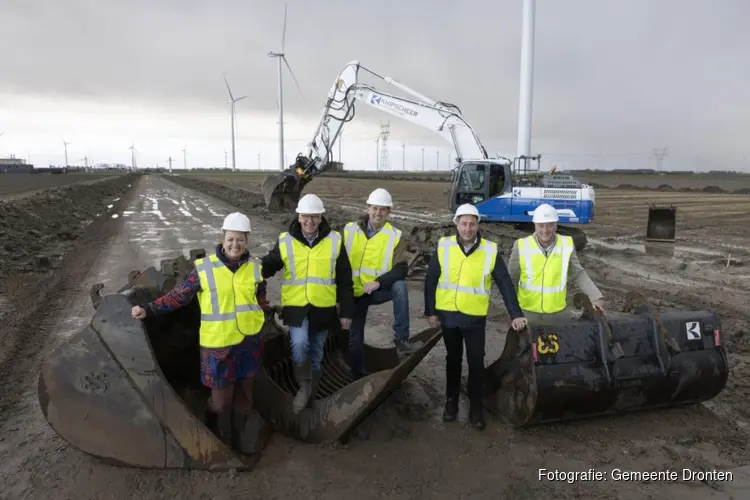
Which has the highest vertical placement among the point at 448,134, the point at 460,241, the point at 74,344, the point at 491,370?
the point at 448,134

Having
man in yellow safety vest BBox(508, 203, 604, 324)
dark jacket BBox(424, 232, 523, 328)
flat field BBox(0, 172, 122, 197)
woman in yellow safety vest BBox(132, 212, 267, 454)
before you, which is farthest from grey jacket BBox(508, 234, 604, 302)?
flat field BBox(0, 172, 122, 197)

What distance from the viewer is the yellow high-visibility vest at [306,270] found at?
4262 mm

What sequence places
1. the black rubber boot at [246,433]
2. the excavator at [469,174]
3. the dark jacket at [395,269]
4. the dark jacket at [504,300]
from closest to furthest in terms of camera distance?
the black rubber boot at [246,433]
the dark jacket at [504,300]
the dark jacket at [395,269]
the excavator at [469,174]

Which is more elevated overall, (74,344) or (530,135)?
(530,135)

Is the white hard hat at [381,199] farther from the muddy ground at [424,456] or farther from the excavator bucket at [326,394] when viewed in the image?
the muddy ground at [424,456]

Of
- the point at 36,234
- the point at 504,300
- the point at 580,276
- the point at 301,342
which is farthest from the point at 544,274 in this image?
the point at 36,234

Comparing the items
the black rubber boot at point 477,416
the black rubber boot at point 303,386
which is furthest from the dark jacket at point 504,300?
the black rubber boot at point 303,386

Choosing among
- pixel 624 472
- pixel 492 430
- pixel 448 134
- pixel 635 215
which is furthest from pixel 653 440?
pixel 635 215

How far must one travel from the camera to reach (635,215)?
23.9m

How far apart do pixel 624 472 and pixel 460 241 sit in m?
2.04

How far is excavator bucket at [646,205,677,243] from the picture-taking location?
53.3ft

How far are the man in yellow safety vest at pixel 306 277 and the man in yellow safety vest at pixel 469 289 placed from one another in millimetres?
852

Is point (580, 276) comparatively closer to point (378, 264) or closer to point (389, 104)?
point (378, 264)

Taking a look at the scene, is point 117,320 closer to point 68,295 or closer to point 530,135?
point 68,295
